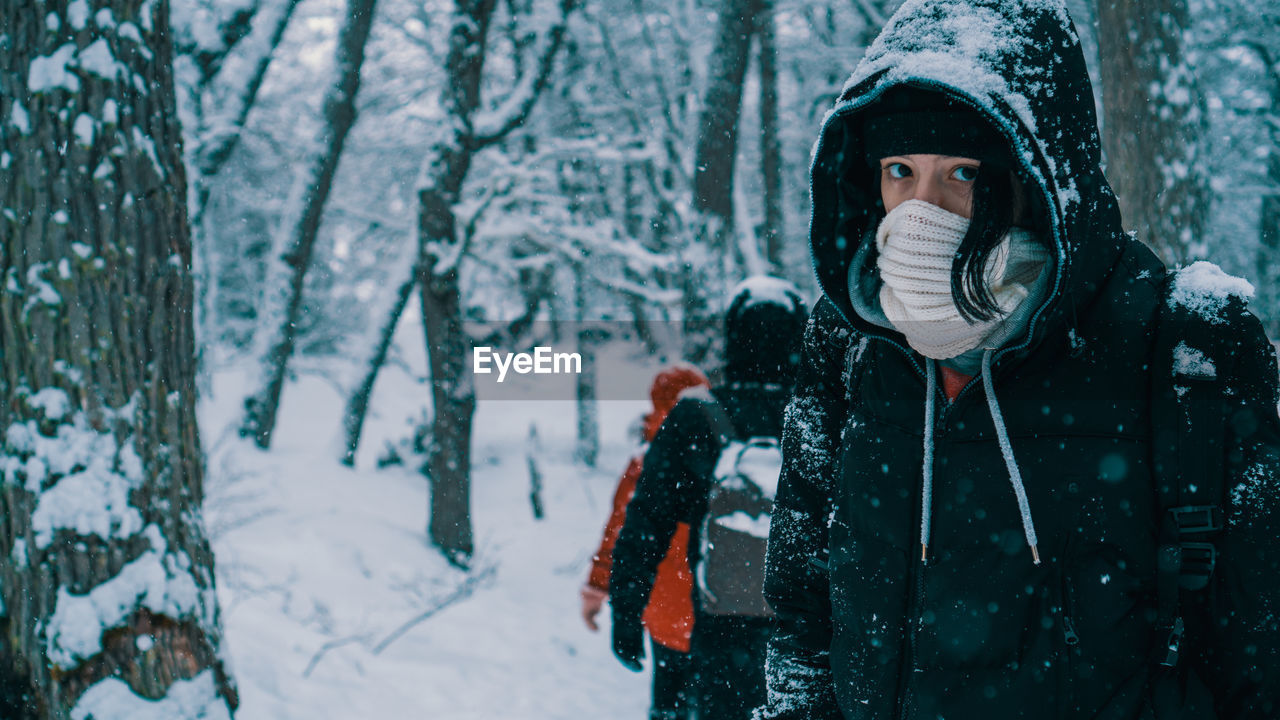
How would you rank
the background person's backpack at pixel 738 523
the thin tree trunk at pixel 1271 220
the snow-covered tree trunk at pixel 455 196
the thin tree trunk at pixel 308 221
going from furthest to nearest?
1. the thin tree trunk at pixel 1271 220
2. the thin tree trunk at pixel 308 221
3. the snow-covered tree trunk at pixel 455 196
4. the background person's backpack at pixel 738 523

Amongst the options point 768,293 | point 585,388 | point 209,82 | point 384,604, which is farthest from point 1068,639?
point 585,388

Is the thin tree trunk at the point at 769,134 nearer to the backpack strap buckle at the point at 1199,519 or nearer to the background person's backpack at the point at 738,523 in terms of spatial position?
the background person's backpack at the point at 738,523

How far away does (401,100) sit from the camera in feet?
42.8

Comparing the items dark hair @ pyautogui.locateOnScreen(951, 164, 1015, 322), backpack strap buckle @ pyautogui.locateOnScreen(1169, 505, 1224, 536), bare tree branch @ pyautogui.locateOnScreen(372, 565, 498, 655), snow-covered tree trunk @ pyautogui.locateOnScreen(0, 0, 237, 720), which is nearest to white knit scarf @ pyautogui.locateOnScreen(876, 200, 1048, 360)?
dark hair @ pyautogui.locateOnScreen(951, 164, 1015, 322)

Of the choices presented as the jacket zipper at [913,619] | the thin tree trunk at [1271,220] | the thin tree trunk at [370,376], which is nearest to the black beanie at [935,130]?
the jacket zipper at [913,619]

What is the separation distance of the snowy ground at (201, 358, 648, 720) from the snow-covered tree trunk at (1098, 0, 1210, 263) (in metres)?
4.48

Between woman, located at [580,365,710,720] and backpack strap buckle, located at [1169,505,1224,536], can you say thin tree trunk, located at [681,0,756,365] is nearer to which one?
woman, located at [580,365,710,720]

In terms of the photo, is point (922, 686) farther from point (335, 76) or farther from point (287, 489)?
point (335, 76)

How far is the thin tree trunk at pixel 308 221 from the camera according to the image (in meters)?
9.52

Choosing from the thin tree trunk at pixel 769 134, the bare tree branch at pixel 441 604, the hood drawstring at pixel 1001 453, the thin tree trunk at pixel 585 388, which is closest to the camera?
the hood drawstring at pixel 1001 453

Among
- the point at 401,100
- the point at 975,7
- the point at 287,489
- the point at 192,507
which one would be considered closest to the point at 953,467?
the point at 975,7

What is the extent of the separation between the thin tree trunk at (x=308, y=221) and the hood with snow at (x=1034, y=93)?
9414 mm

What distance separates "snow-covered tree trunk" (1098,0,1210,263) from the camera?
4988 millimetres

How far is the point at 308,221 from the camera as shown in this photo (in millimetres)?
10508
